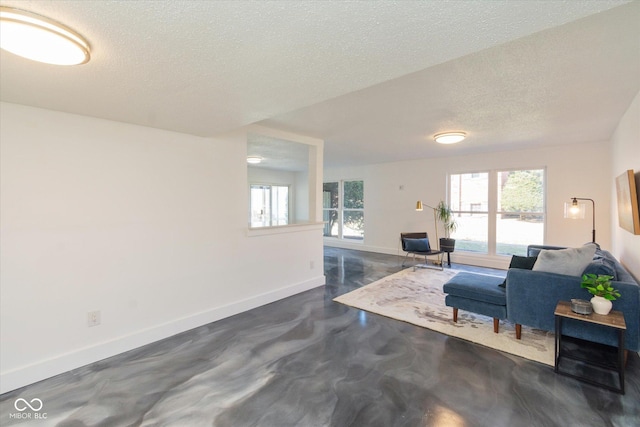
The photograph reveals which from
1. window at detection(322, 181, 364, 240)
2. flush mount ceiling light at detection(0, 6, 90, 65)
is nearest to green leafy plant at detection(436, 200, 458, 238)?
window at detection(322, 181, 364, 240)

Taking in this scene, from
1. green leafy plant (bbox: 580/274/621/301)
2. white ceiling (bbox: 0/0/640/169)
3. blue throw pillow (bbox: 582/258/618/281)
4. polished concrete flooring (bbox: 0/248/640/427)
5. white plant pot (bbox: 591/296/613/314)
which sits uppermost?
white ceiling (bbox: 0/0/640/169)

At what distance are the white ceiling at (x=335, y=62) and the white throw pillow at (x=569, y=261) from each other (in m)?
1.44

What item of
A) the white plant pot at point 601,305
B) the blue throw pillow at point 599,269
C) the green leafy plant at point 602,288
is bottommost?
the white plant pot at point 601,305

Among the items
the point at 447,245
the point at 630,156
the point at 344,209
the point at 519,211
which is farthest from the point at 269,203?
the point at 630,156

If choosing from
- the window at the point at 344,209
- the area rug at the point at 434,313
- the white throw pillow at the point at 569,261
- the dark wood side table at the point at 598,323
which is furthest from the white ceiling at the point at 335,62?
the window at the point at 344,209

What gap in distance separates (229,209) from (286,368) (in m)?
1.90

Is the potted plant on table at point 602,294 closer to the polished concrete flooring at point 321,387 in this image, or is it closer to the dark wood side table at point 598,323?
the dark wood side table at point 598,323

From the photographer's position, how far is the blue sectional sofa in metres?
2.16

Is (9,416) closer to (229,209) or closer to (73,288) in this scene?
(73,288)

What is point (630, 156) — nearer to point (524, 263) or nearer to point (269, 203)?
point (524, 263)

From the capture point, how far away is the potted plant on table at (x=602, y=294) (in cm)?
210

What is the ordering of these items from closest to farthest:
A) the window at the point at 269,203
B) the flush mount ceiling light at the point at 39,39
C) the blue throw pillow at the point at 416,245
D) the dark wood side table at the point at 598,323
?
the flush mount ceiling light at the point at 39,39, the dark wood side table at the point at 598,323, the blue throw pillow at the point at 416,245, the window at the point at 269,203

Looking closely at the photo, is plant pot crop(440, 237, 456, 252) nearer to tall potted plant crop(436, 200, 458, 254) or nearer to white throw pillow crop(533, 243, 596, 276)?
tall potted plant crop(436, 200, 458, 254)

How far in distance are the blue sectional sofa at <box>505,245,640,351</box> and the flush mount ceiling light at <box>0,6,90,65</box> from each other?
3.49 meters
